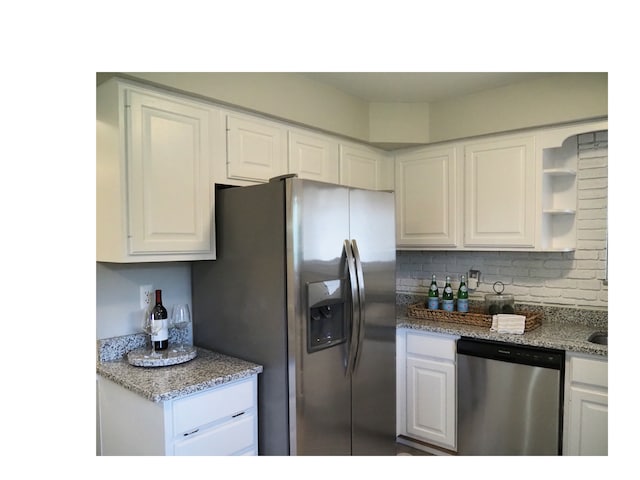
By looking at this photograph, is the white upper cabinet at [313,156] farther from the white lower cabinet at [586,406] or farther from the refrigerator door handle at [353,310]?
the white lower cabinet at [586,406]

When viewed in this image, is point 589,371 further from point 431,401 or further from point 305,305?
point 305,305

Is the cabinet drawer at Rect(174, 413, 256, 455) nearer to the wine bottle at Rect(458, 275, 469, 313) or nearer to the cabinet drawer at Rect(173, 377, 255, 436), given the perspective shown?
the cabinet drawer at Rect(173, 377, 255, 436)

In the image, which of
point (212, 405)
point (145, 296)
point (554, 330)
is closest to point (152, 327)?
point (145, 296)

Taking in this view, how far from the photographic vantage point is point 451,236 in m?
2.88

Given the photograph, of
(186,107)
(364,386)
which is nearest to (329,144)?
(186,107)

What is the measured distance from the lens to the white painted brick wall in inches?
102

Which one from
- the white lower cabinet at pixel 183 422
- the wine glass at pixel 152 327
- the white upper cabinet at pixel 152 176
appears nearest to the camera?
the white lower cabinet at pixel 183 422

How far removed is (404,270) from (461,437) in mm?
1297

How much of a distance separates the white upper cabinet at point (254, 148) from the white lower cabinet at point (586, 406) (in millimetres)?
1783

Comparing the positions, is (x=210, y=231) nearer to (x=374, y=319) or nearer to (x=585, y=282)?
(x=374, y=319)

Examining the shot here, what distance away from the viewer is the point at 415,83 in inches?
103

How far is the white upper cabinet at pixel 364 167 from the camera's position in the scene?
2.83m

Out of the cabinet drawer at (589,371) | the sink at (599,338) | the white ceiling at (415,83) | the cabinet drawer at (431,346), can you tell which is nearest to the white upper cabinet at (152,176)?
the white ceiling at (415,83)

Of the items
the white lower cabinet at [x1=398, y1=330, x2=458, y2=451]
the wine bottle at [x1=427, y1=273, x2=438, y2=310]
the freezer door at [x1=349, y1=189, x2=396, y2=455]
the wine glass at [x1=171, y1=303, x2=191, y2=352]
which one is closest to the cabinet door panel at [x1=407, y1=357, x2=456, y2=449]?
the white lower cabinet at [x1=398, y1=330, x2=458, y2=451]
